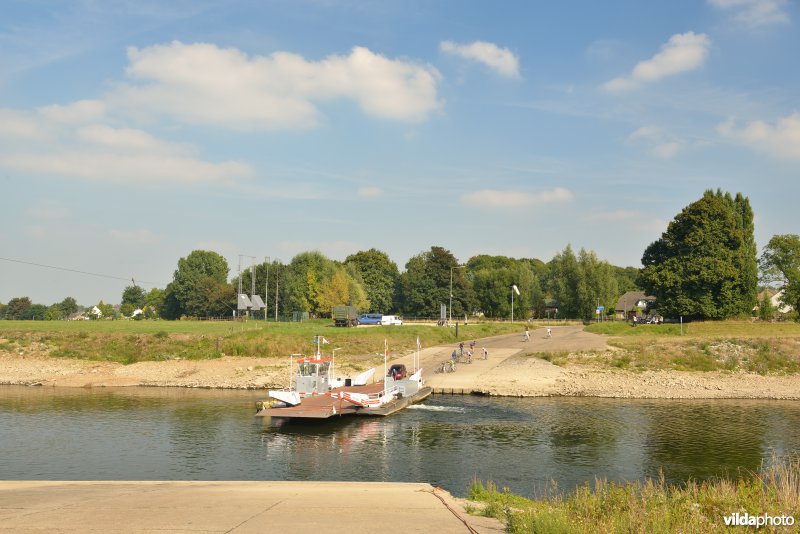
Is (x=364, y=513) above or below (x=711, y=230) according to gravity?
below

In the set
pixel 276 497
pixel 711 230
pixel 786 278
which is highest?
pixel 711 230

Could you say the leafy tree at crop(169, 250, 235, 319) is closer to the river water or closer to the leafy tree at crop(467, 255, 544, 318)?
the leafy tree at crop(467, 255, 544, 318)

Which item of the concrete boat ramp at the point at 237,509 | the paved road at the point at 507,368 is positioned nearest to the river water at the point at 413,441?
the paved road at the point at 507,368

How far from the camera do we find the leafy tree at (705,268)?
255ft

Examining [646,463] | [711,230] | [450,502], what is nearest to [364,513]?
[450,502]

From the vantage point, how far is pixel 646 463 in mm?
29219

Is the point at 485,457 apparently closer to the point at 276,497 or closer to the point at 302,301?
the point at 276,497

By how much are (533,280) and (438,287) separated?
2362cm

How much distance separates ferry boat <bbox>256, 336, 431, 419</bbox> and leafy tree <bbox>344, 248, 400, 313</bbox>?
83.7 m

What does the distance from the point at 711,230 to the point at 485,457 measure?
213 feet

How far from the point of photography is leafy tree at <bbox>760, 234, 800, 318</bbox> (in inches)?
3593

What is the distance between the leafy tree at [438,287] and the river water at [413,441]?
77.0m

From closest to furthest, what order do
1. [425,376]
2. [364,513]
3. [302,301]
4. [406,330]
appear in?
1. [364,513]
2. [425,376]
3. [406,330]
4. [302,301]

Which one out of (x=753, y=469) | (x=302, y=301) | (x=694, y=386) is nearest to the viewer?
(x=753, y=469)
